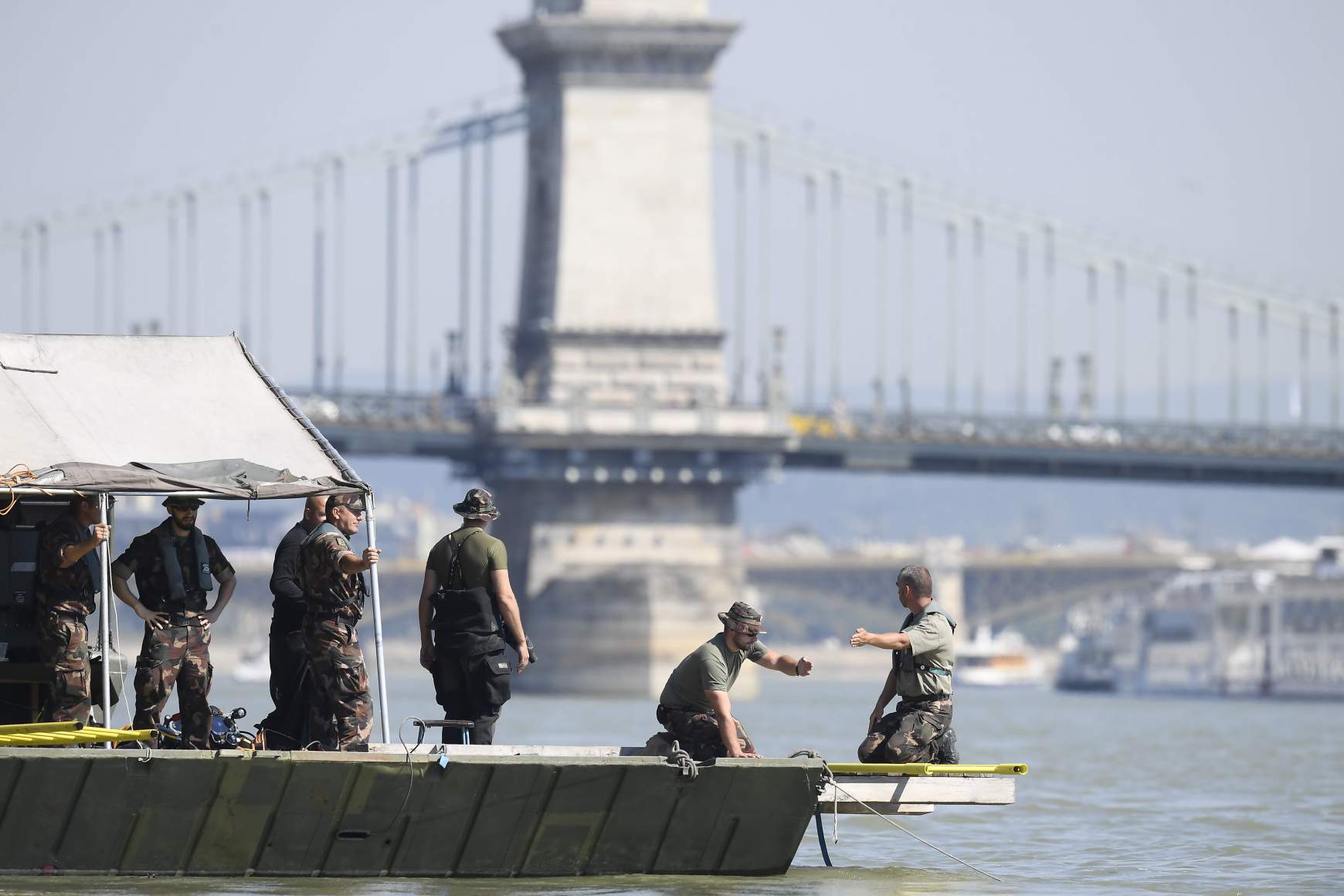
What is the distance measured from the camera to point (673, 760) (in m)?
22.2

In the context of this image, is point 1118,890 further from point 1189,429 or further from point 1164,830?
point 1189,429

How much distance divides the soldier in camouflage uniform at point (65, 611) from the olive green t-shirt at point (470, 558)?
2.41 metres

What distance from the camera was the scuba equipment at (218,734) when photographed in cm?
2177

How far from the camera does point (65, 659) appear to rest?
21.9 m

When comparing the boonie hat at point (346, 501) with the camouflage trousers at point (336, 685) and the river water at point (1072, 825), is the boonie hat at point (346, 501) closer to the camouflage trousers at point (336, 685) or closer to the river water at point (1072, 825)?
the camouflage trousers at point (336, 685)

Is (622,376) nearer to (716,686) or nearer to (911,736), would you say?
(911,736)

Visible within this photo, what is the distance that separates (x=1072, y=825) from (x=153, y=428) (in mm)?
13501

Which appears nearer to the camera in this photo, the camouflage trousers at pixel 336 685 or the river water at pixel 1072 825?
the camouflage trousers at pixel 336 685

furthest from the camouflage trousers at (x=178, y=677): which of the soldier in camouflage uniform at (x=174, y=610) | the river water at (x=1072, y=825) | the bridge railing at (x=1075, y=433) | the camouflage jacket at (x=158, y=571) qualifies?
the bridge railing at (x=1075, y=433)

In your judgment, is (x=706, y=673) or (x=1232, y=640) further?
(x=1232, y=640)

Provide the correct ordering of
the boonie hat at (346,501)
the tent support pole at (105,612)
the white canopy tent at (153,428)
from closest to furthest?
the tent support pole at (105,612)
the white canopy tent at (153,428)
the boonie hat at (346,501)

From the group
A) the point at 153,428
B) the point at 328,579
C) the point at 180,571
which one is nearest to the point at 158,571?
the point at 180,571

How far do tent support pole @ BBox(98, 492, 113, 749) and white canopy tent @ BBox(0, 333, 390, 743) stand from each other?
16 millimetres

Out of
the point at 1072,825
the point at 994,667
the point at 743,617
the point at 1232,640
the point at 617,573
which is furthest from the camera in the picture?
the point at 994,667
